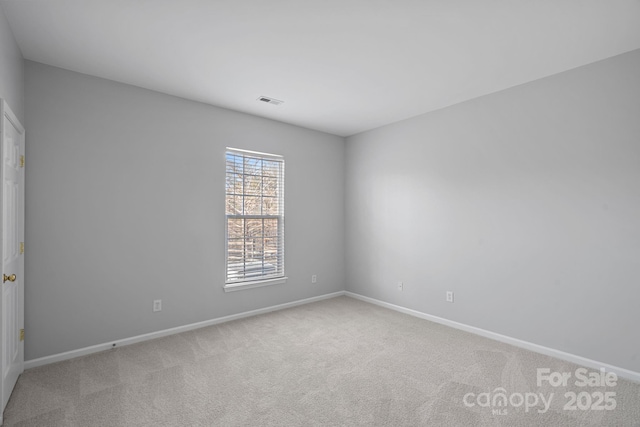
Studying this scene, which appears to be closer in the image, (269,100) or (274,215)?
(269,100)

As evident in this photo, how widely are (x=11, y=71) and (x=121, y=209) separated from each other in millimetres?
1351

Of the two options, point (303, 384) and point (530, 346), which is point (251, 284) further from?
point (530, 346)

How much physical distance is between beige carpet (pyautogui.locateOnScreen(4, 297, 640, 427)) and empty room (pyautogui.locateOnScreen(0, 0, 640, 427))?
0.02 m

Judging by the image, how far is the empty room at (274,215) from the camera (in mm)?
2139

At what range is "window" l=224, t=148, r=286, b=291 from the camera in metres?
3.95

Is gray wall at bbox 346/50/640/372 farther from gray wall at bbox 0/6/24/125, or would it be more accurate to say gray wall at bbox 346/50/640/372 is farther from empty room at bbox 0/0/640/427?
gray wall at bbox 0/6/24/125

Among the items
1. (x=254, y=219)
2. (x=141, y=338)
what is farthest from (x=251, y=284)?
(x=141, y=338)

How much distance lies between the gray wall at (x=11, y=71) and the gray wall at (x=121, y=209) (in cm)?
13

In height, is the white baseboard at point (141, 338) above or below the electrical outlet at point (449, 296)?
below

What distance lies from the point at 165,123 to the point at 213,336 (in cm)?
241

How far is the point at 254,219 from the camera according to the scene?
417cm

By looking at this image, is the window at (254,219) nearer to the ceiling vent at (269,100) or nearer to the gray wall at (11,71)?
the ceiling vent at (269,100)

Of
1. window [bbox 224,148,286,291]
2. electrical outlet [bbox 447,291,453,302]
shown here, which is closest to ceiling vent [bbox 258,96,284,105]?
window [bbox 224,148,286,291]

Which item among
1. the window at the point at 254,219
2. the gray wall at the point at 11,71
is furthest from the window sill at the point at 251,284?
the gray wall at the point at 11,71
